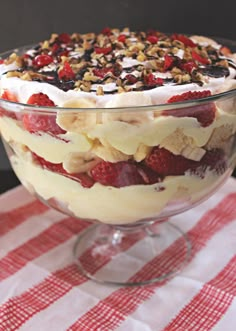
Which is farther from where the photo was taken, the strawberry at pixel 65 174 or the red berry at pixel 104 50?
the red berry at pixel 104 50

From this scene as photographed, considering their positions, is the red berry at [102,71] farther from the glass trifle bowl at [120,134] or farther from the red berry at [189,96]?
the red berry at [189,96]


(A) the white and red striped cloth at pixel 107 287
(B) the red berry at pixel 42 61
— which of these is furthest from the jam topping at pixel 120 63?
(A) the white and red striped cloth at pixel 107 287

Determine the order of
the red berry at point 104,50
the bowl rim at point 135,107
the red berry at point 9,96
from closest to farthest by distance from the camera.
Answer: the bowl rim at point 135,107, the red berry at point 9,96, the red berry at point 104,50

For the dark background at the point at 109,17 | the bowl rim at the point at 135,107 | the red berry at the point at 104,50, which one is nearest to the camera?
the bowl rim at the point at 135,107

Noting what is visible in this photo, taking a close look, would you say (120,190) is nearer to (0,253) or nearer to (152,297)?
(152,297)

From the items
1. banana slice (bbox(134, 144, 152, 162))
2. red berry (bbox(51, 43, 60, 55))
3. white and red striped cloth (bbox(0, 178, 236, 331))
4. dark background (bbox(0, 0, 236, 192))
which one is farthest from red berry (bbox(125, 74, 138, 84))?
dark background (bbox(0, 0, 236, 192))

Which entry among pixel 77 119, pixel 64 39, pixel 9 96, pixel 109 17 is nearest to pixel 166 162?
pixel 77 119

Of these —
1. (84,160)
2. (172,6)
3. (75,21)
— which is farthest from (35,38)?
(84,160)
